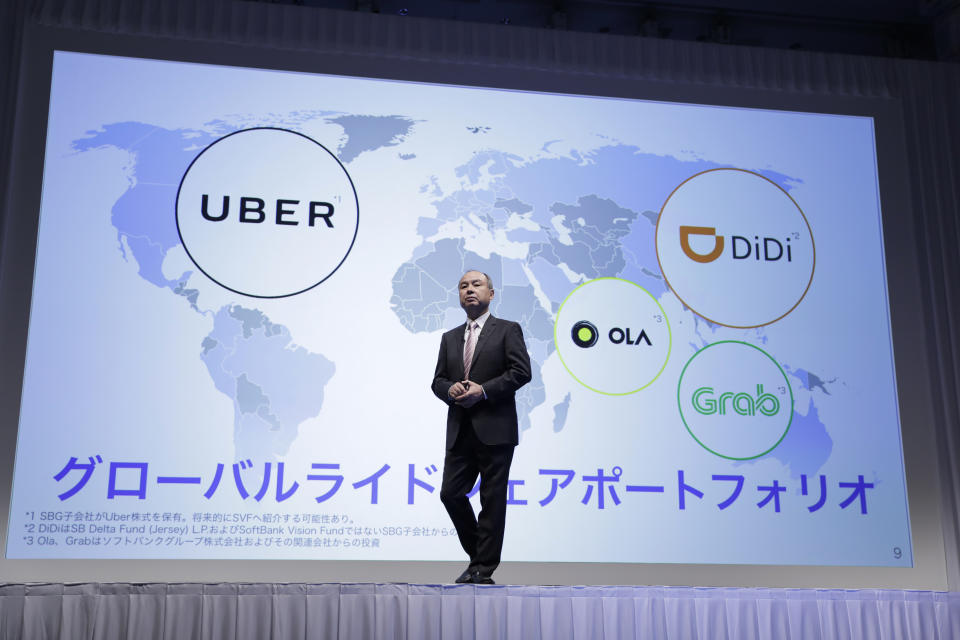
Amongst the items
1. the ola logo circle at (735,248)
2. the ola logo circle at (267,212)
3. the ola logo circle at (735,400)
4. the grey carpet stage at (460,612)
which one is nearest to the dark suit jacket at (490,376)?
the grey carpet stage at (460,612)

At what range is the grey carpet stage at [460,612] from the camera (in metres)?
3.79

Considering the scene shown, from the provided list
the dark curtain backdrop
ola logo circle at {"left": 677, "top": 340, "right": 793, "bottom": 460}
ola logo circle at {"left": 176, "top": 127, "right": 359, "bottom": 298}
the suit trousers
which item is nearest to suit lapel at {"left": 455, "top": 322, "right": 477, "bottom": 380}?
the suit trousers

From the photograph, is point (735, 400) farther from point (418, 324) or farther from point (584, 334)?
point (418, 324)

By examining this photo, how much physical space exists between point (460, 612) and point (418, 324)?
4.23 feet

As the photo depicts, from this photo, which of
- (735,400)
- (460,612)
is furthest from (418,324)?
(735,400)

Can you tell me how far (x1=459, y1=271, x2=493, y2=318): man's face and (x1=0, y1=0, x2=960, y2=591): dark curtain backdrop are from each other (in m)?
1.47

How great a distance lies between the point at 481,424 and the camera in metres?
3.83

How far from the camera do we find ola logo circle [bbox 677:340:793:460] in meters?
4.54

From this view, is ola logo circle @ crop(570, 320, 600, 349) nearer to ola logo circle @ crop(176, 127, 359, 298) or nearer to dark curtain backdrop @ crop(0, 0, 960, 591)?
ola logo circle @ crop(176, 127, 359, 298)

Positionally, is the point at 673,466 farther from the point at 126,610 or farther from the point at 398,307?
the point at 126,610

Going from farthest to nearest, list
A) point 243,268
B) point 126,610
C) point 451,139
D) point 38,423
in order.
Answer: point 451,139, point 243,268, point 38,423, point 126,610

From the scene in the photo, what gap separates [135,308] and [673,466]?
2504 millimetres

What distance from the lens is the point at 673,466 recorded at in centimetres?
445

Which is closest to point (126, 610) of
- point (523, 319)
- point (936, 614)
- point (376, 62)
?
point (523, 319)
